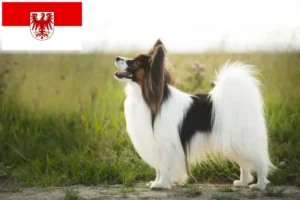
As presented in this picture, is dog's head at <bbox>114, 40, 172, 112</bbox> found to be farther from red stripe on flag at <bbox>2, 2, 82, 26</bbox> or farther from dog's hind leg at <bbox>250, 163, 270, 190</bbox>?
red stripe on flag at <bbox>2, 2, 82, 26</bbox>

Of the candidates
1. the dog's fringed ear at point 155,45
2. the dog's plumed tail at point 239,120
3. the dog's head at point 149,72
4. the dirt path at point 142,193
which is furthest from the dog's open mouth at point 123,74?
the dirt path at point 142,193

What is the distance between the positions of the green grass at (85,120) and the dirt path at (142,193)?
0.29m

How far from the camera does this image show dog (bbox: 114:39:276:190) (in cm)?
466

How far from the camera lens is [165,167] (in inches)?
185

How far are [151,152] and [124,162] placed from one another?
2.67 ft

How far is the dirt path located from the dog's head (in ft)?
3.11

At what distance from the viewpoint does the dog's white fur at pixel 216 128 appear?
15.4ft

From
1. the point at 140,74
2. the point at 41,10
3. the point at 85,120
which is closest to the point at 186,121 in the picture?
the point at 140,74

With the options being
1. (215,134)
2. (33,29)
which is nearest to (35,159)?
(33,29)

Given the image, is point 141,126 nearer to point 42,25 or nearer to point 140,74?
point 140,74

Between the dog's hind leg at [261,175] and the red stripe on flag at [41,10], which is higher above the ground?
the red stripe on flag at [41,10]

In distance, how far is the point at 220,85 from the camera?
4777 mm

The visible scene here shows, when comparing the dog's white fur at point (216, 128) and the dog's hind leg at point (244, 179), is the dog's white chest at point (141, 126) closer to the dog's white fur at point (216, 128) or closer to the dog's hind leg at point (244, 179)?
the dog's white fur at point (216, 128)

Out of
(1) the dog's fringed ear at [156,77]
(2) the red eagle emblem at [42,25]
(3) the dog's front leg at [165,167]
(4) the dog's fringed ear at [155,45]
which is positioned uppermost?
(2) the red eagle emblem at [42,25]
